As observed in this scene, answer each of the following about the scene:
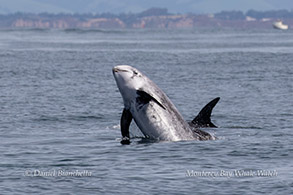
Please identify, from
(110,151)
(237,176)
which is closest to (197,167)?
(237,176)

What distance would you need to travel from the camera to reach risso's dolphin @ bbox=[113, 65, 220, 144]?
2070 cm

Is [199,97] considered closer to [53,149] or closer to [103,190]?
[53,149]

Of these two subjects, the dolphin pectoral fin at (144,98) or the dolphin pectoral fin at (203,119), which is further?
the dolphin pectoral fin at (203,119)

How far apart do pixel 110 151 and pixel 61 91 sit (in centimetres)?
1897

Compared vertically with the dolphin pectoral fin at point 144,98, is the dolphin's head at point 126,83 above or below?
above

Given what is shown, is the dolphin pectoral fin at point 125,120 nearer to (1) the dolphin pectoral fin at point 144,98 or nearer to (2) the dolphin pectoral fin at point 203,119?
(1) the dolphin pectoral fin at point 144,98

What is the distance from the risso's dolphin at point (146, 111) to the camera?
2070 cm

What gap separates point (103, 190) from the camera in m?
15.7

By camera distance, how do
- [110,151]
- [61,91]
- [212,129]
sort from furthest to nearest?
[61,91], [212,129], [110,151]

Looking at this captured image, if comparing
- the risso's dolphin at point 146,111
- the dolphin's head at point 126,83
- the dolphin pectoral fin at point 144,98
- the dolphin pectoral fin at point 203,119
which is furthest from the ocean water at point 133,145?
the dolphin's head at point 126,83

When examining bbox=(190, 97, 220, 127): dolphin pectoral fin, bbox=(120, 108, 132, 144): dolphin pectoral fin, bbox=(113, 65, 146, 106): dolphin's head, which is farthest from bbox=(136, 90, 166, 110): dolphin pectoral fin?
bbox=(190, 97, 220, 127): dolphin pectoral fin

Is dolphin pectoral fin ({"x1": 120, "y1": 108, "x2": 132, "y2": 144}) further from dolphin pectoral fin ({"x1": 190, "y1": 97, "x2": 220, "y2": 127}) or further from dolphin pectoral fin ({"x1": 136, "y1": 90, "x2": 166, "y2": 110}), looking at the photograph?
dolphin pectoral fin ({"x1": 190, "y1": 97, "x2": 220, "y2": 127})

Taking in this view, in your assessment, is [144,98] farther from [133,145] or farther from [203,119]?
[203,119]

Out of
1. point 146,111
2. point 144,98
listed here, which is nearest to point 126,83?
point 144,98
